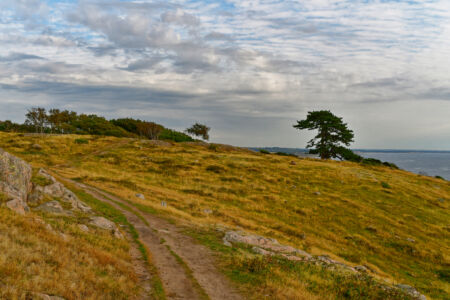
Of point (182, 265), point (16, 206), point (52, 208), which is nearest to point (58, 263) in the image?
point (182, 265)

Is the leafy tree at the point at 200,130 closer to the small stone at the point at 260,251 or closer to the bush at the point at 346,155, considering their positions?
the bush at the point at 346,155

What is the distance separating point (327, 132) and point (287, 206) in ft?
158

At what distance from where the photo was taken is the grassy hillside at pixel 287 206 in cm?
1462

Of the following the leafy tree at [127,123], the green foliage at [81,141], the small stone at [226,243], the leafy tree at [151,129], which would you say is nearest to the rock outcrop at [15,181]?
the small stone at [226,243]

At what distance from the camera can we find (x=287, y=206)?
37688mm

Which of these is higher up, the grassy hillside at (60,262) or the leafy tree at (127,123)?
the leafy tree at (127,123)

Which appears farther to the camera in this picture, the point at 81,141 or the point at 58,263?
the point at 81,141

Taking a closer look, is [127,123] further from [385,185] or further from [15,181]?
[15,181]

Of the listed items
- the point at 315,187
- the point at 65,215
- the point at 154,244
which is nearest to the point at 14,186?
the point at 65,215

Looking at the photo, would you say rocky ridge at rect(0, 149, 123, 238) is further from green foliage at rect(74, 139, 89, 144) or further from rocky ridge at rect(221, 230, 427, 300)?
green foliage at rect(74, 139, 89, 144)

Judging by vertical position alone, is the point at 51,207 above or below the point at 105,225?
above

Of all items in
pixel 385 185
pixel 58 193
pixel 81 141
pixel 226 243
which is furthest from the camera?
pixel 81 141

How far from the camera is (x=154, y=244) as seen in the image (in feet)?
52.7

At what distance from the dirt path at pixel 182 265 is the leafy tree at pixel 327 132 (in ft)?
216
